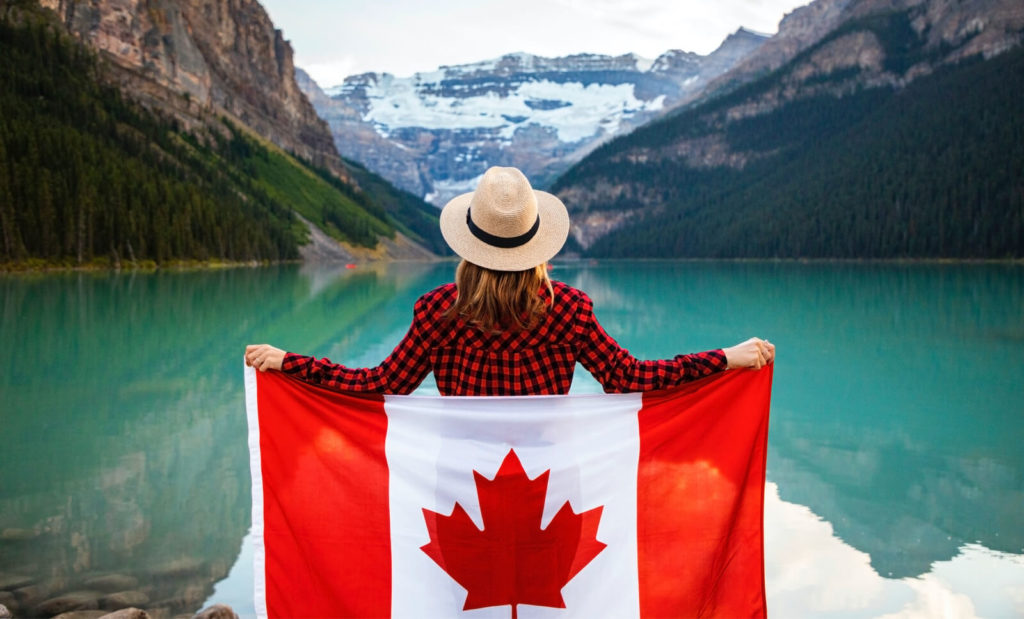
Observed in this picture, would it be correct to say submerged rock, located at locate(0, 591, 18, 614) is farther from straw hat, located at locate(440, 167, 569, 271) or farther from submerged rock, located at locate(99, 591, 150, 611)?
straw hat, located at locate(440, 167, 569, 271)

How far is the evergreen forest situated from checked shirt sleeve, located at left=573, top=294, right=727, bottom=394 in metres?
69.3

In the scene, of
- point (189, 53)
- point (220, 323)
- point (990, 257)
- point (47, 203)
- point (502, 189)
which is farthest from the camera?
point (189, 53)

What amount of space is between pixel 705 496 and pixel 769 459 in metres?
6.93

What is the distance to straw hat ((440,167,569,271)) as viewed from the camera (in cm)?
363

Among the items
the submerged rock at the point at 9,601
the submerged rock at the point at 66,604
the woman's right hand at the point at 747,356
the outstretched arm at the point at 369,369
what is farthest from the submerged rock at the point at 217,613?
the woman's right hand at the point at 747,356

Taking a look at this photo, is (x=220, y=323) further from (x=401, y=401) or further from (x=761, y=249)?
(x=761, y=249)

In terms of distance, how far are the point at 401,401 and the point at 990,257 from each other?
125m

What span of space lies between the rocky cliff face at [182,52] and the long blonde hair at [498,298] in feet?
482

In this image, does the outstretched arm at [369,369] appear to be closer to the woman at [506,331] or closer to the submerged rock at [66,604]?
the woman at [506,331]

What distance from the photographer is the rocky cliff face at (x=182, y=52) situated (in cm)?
13500

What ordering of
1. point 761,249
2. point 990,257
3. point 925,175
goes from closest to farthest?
point 990,257
point 925,175
point 761,249

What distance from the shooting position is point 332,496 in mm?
4328

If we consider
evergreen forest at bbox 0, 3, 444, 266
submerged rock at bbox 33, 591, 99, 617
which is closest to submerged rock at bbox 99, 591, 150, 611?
submerged rock at bbox 33, 591, 99, 617

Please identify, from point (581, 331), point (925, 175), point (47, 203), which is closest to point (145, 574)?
point (581, 331)
